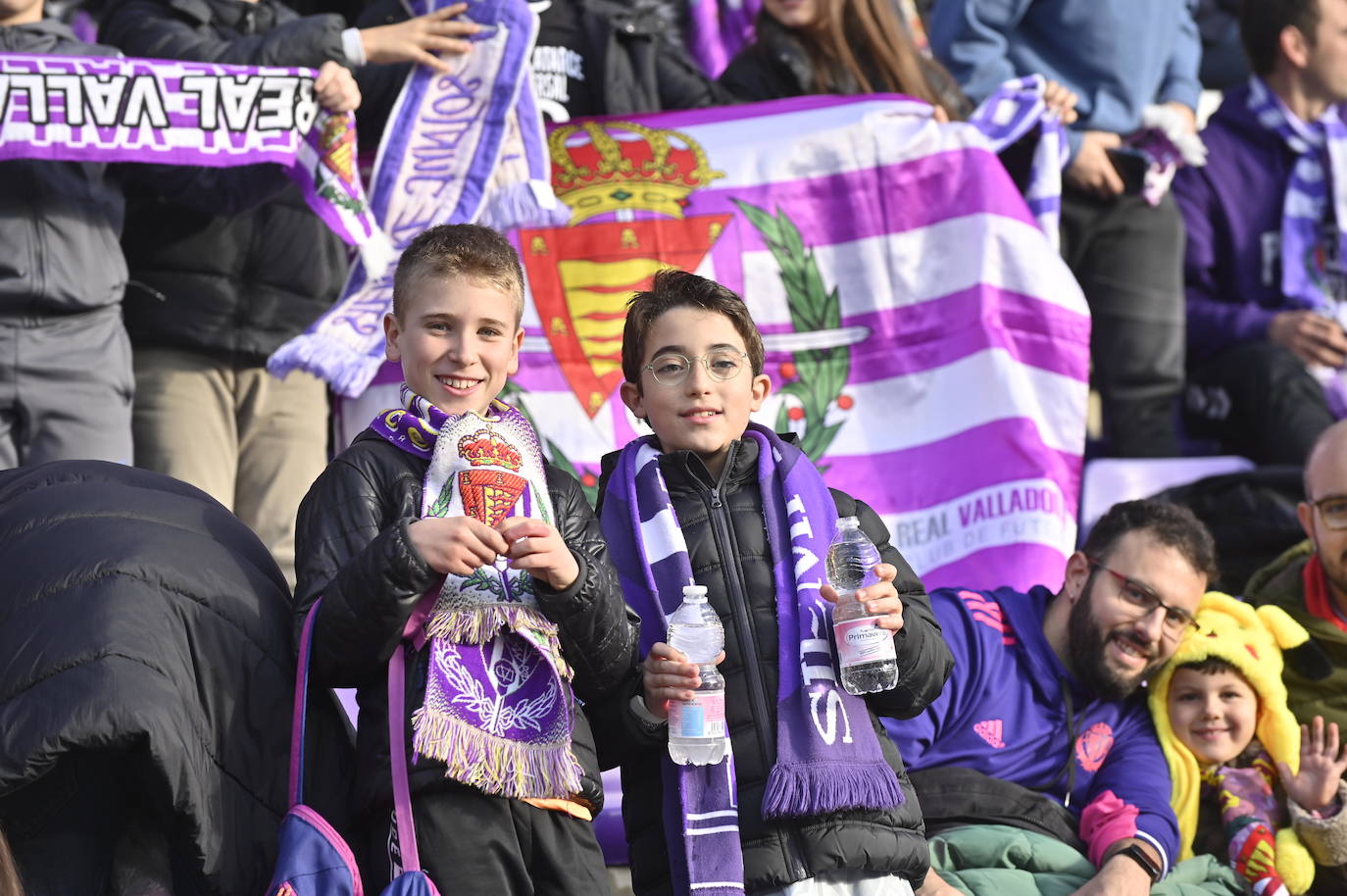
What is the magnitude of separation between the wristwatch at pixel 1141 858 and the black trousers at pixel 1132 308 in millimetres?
2588

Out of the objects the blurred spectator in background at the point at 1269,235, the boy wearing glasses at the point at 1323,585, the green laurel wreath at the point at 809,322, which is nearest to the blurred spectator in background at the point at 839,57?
the green laurel wreath at the point at 809,322

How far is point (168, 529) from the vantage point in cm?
307

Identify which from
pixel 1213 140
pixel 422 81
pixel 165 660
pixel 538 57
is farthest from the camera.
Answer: pixel 1213 140

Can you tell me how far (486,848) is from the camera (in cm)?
292

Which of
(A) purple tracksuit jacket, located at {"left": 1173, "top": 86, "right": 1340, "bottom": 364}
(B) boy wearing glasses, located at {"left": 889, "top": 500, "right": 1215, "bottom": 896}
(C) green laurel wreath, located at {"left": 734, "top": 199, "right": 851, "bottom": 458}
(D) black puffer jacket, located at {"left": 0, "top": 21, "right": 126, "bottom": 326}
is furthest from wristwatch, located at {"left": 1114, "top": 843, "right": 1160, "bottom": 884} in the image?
(A) purple tracksuit jacket, located at {"left": 1173, "top": 86, "right": 1340, "bottom": 364}

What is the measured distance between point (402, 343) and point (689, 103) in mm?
3020

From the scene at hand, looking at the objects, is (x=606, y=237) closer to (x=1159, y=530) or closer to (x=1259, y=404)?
(x=1159, y=530)

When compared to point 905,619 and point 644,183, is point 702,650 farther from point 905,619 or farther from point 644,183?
point 644,183

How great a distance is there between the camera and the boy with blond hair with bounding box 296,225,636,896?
290cm

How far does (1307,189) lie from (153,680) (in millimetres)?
5266

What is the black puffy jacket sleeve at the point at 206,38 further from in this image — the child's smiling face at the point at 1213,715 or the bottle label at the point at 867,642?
the child's smiling face at the point at 1213,715

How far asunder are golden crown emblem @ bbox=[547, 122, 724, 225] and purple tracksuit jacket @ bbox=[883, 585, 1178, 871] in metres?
1.77

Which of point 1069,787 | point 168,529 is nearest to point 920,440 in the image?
point 1069,787

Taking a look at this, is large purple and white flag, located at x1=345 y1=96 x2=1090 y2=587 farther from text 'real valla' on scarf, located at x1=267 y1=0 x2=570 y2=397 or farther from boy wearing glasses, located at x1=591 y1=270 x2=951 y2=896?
boy wearing glasses, located at x1=591 y1=270 x2=951 y2=896
